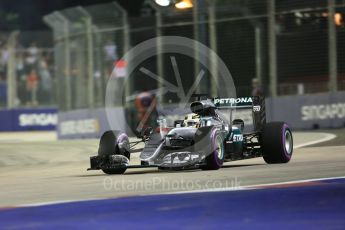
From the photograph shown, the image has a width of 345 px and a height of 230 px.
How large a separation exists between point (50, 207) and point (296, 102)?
14121 mm

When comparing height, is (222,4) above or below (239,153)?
above

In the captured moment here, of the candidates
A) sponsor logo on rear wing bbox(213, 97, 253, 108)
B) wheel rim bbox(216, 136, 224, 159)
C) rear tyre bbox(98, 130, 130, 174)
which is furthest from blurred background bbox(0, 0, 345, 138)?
wheel rim bbox(216, 136, 224, 159)

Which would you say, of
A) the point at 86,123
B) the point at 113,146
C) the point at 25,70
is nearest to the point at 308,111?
the point at 86,123

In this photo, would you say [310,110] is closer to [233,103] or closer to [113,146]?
[233,103]

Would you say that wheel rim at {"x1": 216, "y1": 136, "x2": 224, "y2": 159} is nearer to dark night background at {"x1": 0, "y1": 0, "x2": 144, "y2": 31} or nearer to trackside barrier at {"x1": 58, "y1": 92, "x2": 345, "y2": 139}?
trackside barrier at {"x1": 58, "y1": 92, "x2": 345, "y2": 139}

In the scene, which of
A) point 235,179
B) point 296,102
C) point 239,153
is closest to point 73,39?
point 296,102

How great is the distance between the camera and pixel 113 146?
1198 cm

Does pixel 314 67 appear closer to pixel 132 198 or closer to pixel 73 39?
pixel 73 39

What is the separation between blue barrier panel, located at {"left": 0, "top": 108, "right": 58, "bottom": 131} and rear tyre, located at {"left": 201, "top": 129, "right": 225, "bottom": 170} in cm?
2248

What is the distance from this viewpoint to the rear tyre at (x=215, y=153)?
11195 mm

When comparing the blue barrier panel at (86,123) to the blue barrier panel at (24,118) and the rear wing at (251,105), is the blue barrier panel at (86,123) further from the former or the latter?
the rear wing at (251,105)

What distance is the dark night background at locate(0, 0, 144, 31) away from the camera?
45.0 metres

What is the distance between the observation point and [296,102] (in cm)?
2167

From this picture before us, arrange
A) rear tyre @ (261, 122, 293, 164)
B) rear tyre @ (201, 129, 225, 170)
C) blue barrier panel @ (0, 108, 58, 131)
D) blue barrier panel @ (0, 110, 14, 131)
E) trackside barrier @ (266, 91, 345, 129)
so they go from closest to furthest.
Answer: rear tyre @ (201, 129, 225, 170) < rear tyre @ (261, 122, 293, 164) < trackside barrier @ (266, 91, 345, 129) < blue barrier panel @ (0, 108, 58, 131) < blue barrier panel @ (0, 110, 14, 131)
